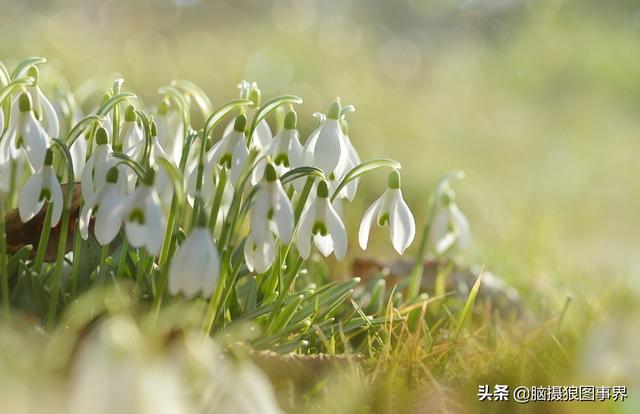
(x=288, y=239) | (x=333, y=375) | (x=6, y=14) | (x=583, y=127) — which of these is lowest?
(x=583, y=127)

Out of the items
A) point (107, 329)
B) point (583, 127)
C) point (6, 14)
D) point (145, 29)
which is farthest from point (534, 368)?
point (145, 29)

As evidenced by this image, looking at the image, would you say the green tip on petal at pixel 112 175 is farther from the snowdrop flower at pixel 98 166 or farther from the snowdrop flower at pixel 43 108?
the snowdrop flower at pixel 43 108

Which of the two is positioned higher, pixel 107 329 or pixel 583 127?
pixel 107 329

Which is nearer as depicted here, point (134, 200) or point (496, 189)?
point (134, 200)

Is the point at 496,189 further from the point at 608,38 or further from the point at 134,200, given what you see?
the point at 608,38

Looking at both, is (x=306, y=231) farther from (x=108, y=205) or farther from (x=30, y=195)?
(x=30, y=195)

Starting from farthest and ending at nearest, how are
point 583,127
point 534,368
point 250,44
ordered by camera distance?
1. point 583,127
2. point 250,44
3. point 534,368

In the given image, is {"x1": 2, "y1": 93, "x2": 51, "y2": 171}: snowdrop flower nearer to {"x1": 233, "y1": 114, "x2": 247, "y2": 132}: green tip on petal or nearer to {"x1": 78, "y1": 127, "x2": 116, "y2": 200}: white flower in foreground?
{"x1": 78, "y1": 127, "x2": 116, "y2": 200}: white flower in foreground

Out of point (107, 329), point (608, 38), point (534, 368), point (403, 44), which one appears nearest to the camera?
point (107, 329)
